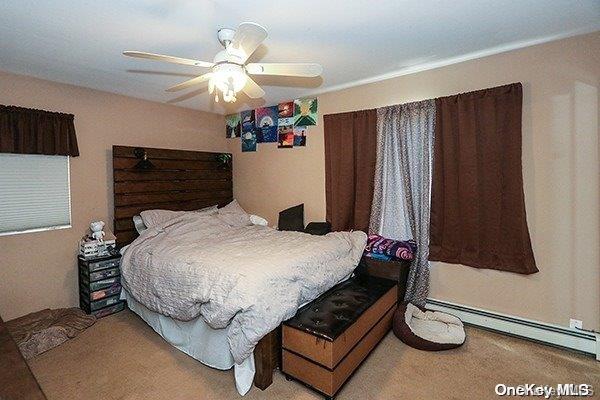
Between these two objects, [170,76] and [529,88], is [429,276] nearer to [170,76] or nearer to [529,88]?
[529,88]

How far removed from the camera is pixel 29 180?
2.97m

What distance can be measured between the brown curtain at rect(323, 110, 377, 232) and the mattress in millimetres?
1863

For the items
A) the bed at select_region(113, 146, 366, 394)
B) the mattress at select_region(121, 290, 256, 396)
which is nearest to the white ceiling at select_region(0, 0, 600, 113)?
the bed at select_region(113, 146, 366, 394)

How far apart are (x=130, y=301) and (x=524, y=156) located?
4.00 meters

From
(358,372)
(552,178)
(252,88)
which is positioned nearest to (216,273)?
(358,372)

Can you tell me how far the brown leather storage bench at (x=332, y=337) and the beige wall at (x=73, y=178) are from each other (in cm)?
268

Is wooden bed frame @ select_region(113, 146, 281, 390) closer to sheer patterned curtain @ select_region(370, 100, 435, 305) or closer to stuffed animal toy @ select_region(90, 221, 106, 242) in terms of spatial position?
stuffed animal toy @ select_region(90, 221, 106, 242)

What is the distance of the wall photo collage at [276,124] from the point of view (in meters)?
3.86

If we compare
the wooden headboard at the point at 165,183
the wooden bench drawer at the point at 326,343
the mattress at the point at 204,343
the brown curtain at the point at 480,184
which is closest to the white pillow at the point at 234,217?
the wooden headboard at the point at 165,183

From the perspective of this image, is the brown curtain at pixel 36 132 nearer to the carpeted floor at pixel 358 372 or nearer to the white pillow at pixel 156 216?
the white pillow at pixel 156 216

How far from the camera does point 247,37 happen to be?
5.40 ft

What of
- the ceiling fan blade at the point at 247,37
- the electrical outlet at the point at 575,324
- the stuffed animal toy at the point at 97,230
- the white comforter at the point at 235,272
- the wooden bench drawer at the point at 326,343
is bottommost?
the electrical outlet at the point at 575,324

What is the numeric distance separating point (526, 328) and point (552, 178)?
4.25 ft

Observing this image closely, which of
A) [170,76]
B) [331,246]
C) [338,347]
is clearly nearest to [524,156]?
[331,246]
